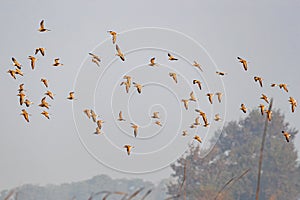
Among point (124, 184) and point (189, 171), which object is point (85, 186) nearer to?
point (124, 184)

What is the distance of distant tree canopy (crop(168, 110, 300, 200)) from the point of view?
60250 millimetres

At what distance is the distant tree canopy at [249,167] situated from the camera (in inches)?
2372

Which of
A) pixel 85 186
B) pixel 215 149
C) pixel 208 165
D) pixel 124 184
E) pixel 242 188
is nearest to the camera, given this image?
pixel 242 188

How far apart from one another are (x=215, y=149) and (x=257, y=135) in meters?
5.65

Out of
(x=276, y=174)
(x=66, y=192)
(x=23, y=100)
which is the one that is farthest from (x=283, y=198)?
(x=66, y=192)

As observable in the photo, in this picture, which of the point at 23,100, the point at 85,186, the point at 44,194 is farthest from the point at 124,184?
the point at 23,100

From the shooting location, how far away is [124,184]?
118125 mm

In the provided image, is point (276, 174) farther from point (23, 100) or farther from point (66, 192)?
point (66, 192)

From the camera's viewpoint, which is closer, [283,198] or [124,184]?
[283,198]

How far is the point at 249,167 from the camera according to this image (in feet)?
197

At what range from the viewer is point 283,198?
60.3 metres

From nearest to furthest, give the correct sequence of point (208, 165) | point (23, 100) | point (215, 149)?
1. point (23, 100)
2. point (208, 165)
3. point (215, 149)

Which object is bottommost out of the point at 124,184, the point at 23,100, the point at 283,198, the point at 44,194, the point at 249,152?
the point at 23,100

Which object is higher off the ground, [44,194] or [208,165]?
[44,194]
